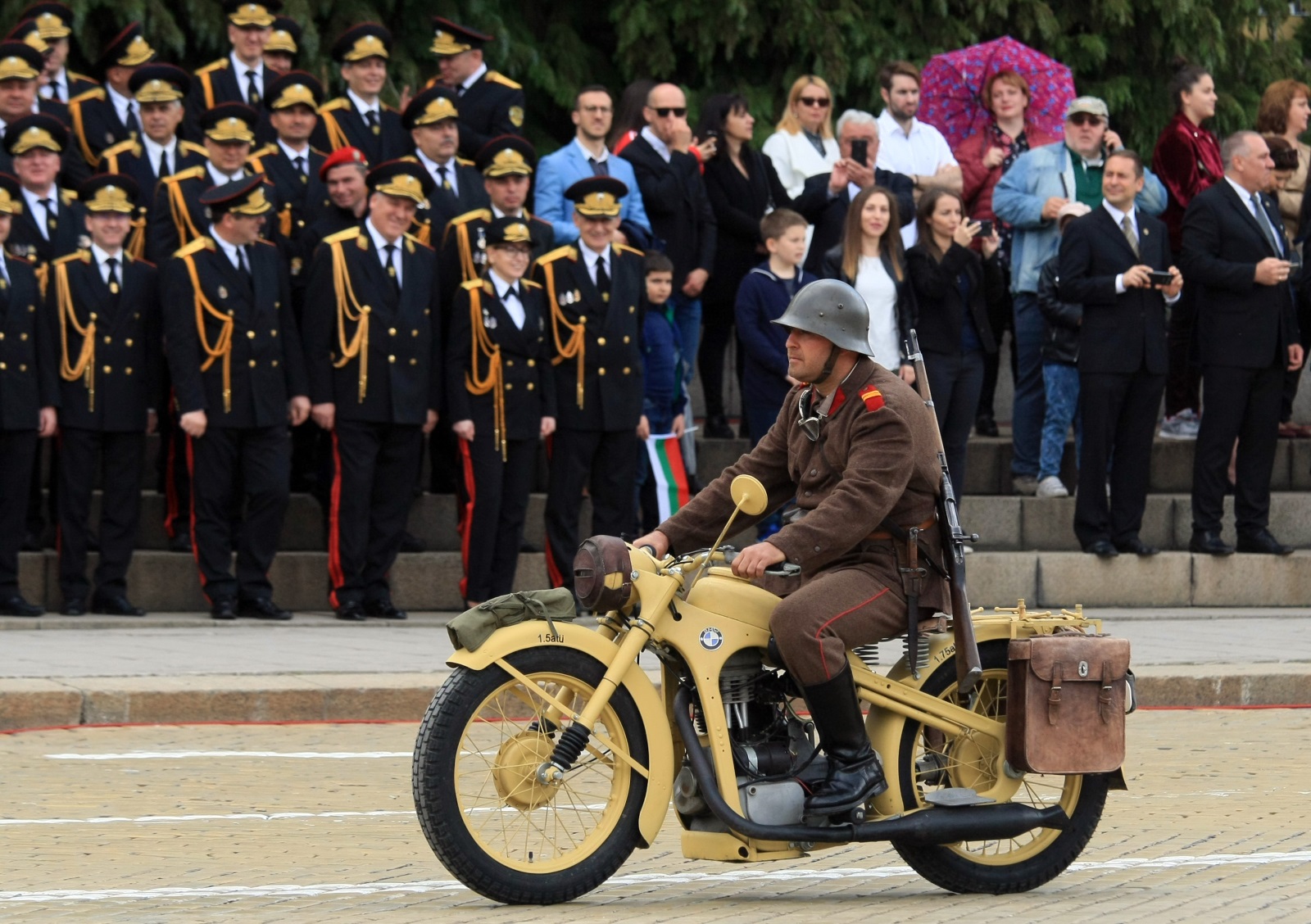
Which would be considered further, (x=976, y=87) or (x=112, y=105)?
(x=976, y=87)

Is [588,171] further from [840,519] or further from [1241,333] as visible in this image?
[840,519]

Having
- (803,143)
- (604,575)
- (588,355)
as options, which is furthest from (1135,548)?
(604,575)

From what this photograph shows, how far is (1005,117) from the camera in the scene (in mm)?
16516

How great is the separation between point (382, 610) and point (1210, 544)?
5.46 meters

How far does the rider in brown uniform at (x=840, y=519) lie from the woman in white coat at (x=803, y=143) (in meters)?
8.61

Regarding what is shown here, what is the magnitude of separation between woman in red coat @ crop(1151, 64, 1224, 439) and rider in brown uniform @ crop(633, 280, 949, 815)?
903 cm

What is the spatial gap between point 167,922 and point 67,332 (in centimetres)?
772

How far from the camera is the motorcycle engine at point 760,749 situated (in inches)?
284

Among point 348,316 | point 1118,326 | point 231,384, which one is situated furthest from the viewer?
point 1118,326

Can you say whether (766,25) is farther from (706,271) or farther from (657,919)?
(657,919)

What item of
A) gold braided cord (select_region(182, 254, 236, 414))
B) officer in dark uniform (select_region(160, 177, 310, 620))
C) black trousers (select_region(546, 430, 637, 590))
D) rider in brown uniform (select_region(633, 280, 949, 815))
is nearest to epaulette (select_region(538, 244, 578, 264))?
black trousers (select_region(546, 430, 637, 590))

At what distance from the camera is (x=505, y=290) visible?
14.4 m

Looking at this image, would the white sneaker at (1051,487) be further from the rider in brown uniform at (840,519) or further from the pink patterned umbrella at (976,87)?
the rider in brown uniform at (840,519)

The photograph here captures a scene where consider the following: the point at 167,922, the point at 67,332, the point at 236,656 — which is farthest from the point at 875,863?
the point at 67,332
